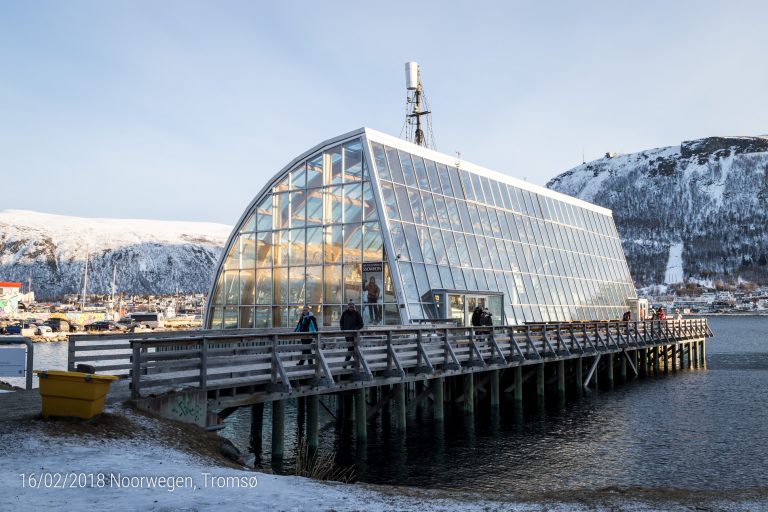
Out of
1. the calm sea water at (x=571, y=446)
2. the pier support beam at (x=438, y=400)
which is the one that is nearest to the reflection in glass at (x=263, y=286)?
the calm sea water at (x=571, y=446)

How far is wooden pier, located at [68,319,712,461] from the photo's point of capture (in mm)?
13445

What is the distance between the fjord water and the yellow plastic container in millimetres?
6135

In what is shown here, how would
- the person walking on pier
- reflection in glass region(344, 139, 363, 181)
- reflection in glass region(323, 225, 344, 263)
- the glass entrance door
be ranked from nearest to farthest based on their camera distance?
the person walking on pier
the glass entrance door
reflection in glass region(323, 225, 344, 263)
reflection in glass region(344, 139, 363, 181)

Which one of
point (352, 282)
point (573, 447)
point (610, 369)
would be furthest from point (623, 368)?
point (573, 447)

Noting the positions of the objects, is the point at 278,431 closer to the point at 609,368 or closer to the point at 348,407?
the point at 348,407

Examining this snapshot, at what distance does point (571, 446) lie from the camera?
19.8 metres

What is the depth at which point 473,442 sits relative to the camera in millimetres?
20297

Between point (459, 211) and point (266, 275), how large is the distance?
10438mm

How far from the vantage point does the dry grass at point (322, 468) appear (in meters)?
13.6

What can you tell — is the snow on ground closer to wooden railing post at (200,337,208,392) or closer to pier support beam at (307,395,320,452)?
wooden railing post at (200,337,208,392)

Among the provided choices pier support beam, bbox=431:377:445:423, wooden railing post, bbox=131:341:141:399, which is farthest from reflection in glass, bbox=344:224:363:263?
wooden railing post, bbox=131:341:141:399

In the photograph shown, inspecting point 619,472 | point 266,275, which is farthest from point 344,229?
point 619,472

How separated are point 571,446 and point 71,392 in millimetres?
13862

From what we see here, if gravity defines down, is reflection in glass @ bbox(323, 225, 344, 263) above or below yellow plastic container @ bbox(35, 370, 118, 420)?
above
